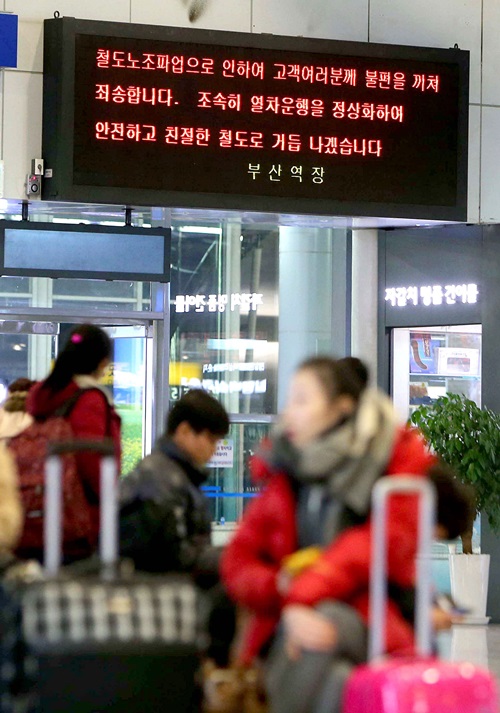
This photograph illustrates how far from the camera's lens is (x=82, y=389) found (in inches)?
184

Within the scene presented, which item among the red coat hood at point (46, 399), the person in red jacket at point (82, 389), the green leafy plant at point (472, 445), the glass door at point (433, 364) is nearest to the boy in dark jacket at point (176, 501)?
the person in red jacket at point (82, 389)

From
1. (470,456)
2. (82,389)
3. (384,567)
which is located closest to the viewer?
(384,567)

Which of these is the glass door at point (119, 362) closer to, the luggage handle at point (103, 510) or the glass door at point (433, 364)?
the glass door at point (433, 364)

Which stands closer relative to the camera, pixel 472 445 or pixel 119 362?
pixel 472 445

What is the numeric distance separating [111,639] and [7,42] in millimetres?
5536

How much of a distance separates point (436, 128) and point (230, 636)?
463cm

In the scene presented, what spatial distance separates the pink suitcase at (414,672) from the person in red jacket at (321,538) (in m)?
0.07

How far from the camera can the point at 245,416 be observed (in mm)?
9797

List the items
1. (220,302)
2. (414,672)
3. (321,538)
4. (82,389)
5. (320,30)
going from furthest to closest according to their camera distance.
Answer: (220,302) < (320,30) < (82,389) < (321,538) < (414,672)

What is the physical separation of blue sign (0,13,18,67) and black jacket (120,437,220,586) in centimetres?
441

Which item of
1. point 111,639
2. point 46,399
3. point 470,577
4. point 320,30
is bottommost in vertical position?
point 470,577

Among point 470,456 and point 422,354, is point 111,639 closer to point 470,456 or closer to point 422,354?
point 470,456

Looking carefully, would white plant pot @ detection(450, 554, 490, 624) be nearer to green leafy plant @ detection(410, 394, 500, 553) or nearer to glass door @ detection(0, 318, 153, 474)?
green leafy plant @ detection(410, 394, 500, 553)

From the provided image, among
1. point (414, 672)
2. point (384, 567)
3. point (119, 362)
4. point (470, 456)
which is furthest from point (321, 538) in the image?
point (119, 362)
